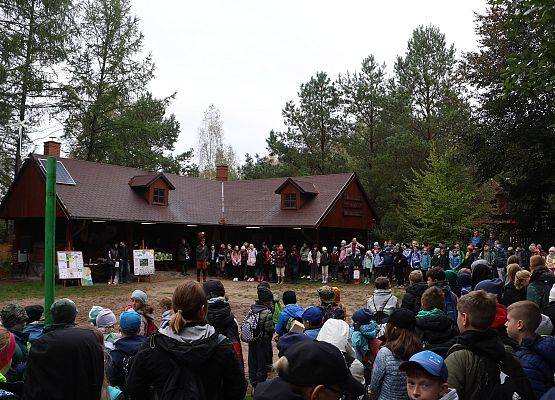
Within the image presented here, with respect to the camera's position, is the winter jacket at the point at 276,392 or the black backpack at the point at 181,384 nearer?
the winter jacket at the point at 276,392

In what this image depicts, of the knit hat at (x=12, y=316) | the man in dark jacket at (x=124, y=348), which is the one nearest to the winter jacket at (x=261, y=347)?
the man in dark jacket at (x=124, y=348)

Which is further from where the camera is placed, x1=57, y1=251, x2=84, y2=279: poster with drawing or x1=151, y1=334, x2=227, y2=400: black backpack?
x1=57, y1=251, x2=84, y2=279: poster with drawing

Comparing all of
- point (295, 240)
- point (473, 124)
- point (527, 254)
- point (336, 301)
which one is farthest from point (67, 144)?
point (336, 301)

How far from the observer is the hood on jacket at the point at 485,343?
3482 millimetres

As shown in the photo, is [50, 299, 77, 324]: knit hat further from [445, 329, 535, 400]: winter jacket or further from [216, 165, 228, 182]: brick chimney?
[216, 165, 228, 182]: brick chimney

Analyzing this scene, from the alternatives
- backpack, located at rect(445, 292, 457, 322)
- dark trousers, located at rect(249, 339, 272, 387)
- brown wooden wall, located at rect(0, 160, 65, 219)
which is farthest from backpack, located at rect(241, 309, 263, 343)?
brown wooden wall, located at rect(0, 160, 65, 219)

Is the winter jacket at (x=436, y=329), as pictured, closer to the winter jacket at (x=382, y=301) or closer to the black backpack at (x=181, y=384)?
the winter jacket at (x=382, y=301)

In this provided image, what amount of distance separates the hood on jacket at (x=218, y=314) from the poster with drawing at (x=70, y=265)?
55.0ft

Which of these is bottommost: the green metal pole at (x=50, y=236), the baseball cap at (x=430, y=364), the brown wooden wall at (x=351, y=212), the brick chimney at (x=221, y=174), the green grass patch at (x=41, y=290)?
the green grass patch at (x=41, y=290)

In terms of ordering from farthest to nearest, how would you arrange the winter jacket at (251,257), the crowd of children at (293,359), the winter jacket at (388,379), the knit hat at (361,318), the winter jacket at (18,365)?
the winter jacket at (251,257), the knit hat at (361,318), the winter jacket at (18,365), the winter jacket at (388,379), the crowd of children at (293,359)

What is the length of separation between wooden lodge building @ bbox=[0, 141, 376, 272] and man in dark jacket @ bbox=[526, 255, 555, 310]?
61.2 ft

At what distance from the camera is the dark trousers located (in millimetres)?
7656

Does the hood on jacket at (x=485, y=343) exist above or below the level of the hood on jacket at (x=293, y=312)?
above

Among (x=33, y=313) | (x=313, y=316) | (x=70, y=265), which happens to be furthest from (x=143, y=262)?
(x=313, y=316)
